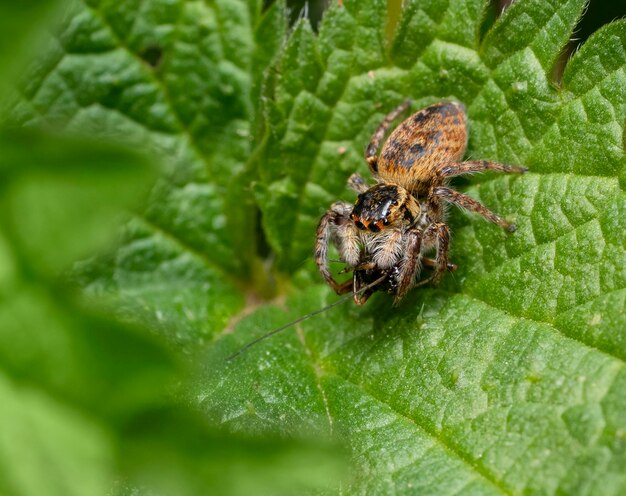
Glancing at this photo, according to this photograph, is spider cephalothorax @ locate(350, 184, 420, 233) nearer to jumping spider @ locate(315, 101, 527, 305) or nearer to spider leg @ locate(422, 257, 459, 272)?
jumping spider @ locate(315, 101, 527, 305)

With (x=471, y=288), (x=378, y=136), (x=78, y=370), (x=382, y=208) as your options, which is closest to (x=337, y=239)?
(x=382, y=208)

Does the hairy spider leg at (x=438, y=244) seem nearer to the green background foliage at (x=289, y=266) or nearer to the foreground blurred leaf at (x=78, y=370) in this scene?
the green background foliage at (x=289, y=266)

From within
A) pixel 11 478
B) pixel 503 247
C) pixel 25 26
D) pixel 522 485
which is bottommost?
pixel 522 485

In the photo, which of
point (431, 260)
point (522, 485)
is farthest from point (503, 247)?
point (522, 485)

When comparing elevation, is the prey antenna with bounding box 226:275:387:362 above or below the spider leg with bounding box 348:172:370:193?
below

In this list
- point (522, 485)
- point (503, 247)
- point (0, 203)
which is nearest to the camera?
point (0, 203)

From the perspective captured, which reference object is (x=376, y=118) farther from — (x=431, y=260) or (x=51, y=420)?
(x=51, y=420)

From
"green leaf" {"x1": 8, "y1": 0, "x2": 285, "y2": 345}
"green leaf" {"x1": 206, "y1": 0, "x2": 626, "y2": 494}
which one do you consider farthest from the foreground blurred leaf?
"green leaf" {"x1": 8, "y1": 0, "x2": 285, "y2": 345}

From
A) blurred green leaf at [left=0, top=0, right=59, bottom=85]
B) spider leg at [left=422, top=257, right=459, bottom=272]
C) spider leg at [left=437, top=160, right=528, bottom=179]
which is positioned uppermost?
blurred green leaf at [left=0, top=0, right=59, bottom=85]
